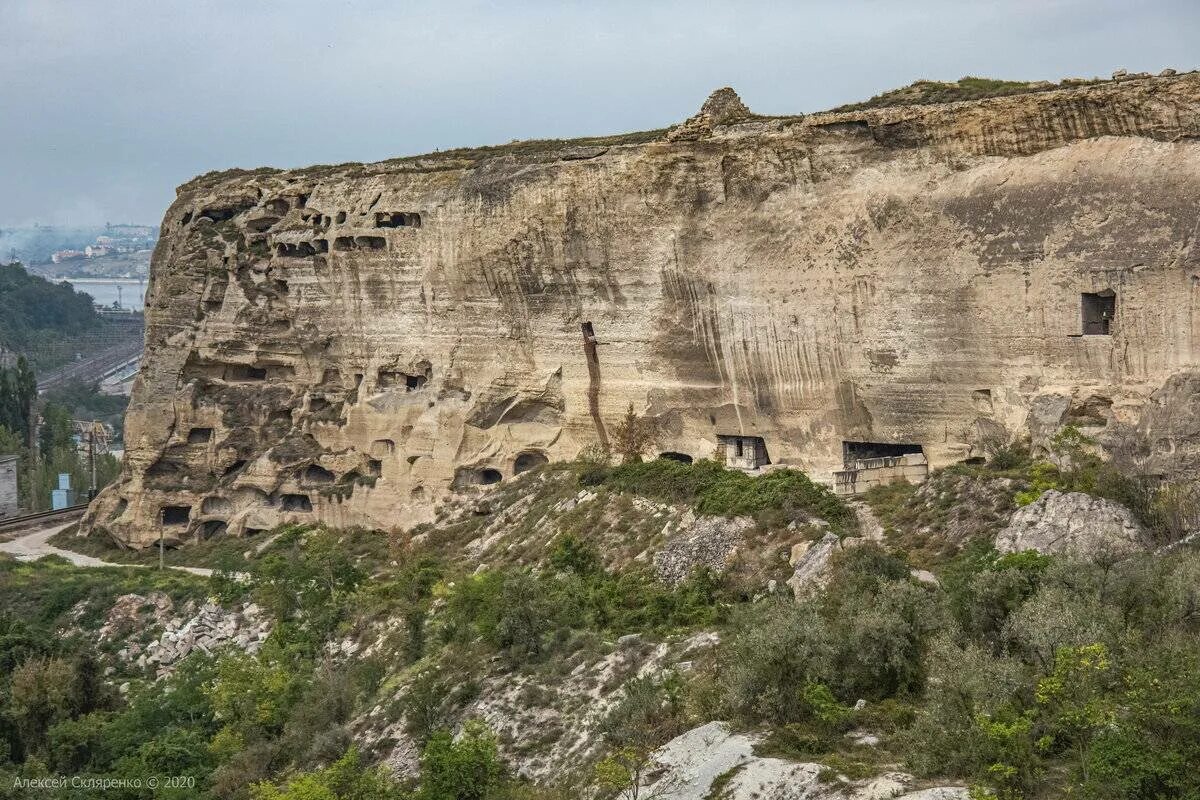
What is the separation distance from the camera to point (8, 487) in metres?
Answer: 58.1

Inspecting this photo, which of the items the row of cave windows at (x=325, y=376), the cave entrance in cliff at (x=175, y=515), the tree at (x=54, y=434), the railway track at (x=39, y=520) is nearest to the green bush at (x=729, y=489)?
the row of cave windows at (x=325, y=376)

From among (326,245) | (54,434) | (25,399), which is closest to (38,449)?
(54,434)

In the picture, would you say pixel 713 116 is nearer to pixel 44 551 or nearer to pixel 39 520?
pixel 44 551

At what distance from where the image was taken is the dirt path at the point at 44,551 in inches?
1740

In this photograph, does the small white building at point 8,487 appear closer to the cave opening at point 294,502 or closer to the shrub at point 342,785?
the cave opening at point 294,502

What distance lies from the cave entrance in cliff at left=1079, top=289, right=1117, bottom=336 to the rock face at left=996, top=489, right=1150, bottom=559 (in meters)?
4.12

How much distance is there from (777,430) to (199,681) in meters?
14.7

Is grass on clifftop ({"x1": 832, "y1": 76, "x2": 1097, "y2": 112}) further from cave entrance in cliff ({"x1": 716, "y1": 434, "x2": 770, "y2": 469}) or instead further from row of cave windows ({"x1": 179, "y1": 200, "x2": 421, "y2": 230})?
row of cave windows ({"x1": 179, "y1": 200, "x2": 421, "y2": 230})

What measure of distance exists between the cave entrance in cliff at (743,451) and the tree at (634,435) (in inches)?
81.3

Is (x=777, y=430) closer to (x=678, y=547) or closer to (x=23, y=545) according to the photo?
(x=678, y=547)

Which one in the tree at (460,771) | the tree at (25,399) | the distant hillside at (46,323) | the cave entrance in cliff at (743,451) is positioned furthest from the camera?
the distant hillside at (46,323)

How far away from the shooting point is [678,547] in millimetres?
31438

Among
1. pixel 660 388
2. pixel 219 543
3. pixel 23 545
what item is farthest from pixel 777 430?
pixel 23 545

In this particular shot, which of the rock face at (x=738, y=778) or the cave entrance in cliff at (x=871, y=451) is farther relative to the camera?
the cave entrance in cliff at (x=871, y=451)
